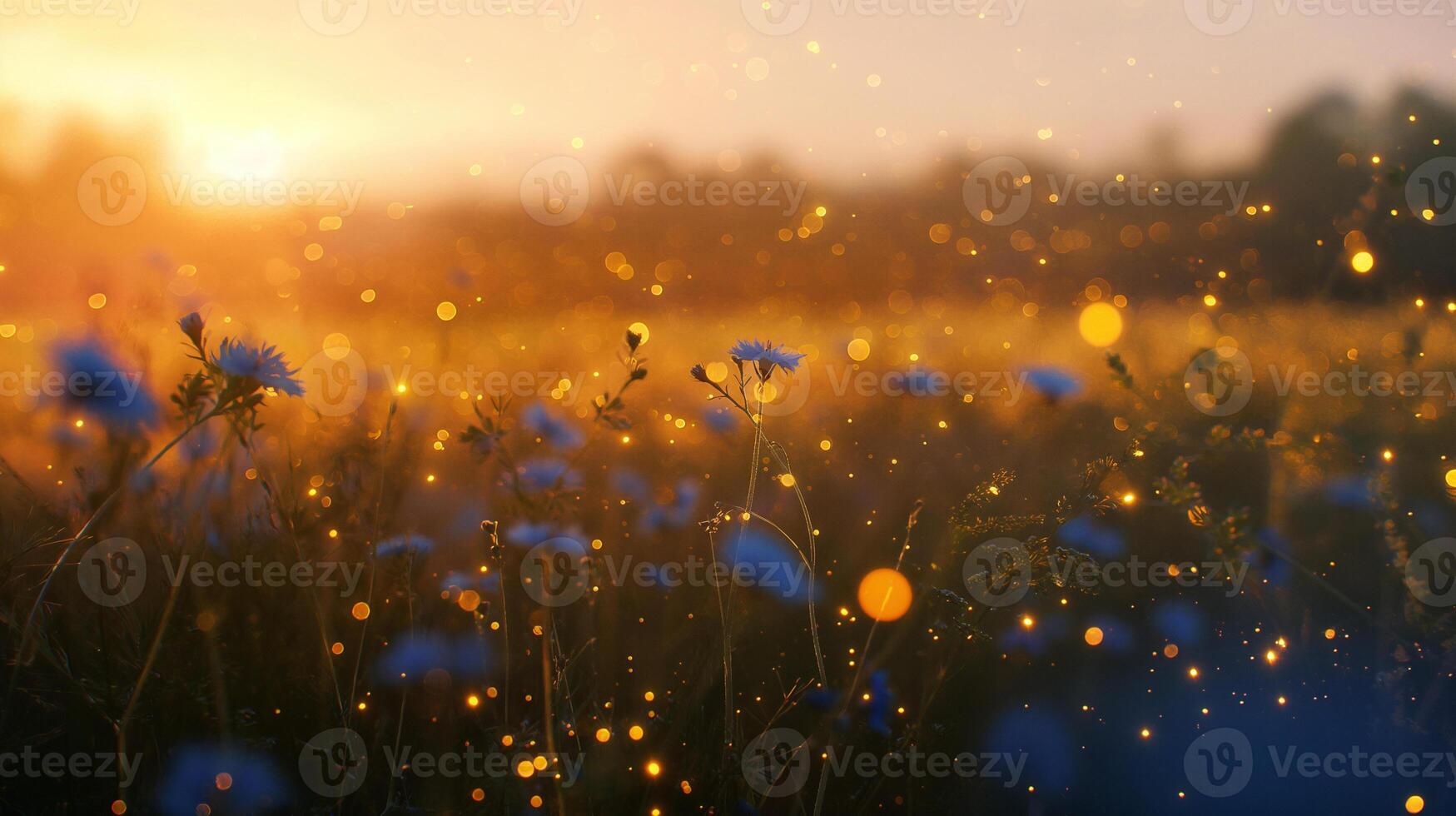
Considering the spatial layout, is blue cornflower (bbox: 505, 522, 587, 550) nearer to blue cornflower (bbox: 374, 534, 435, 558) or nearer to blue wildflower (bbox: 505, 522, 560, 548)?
blue wildflower (bbox: 505, 522, 560, 548)

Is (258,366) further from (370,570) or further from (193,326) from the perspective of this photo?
(370,570)

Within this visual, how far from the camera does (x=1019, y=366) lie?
2.86 metres

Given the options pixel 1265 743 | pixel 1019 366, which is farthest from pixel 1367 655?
pixel 1019 366

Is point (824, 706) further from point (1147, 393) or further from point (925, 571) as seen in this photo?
point (1147, 393)

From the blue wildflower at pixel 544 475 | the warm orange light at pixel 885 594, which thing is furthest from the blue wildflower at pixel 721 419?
the warm orange light at pixel 885 594

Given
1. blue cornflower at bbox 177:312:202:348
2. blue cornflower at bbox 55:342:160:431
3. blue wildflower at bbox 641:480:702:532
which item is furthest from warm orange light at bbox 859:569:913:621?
blue cornflower at bbox 55:342:160:431

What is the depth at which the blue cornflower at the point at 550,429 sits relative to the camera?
199cm

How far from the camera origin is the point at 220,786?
116cm

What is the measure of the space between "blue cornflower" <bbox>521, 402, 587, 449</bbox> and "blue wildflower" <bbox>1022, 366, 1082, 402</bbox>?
4.04 ft

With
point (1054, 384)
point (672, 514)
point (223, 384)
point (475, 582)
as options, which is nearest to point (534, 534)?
point (475, 582)

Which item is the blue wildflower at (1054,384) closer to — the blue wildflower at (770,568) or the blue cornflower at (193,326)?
the blue wildflower at (770,568)

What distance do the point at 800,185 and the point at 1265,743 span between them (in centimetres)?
389

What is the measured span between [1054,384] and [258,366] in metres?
1.88

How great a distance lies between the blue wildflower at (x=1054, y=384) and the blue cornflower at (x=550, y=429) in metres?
1.23
